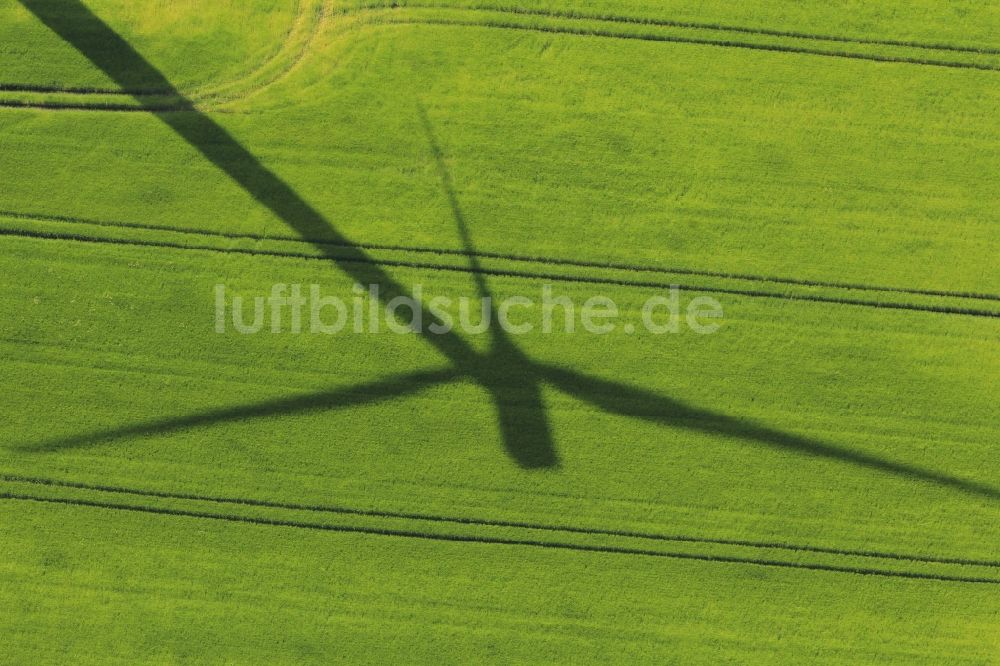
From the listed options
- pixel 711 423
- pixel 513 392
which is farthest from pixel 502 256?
pixel 711 423

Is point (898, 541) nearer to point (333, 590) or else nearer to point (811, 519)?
point (811, 519)

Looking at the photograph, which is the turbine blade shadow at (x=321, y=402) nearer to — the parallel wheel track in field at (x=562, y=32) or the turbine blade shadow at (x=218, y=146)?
the turbine blade shadow at (x=218, y=146)

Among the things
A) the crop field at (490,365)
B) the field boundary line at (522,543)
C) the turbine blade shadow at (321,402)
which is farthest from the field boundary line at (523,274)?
the field boundary line at (522,543)

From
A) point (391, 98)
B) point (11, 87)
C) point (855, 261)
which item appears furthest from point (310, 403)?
point (855, 261)

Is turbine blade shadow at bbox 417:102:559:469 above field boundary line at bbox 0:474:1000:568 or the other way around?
above

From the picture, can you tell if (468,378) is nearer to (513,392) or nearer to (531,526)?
(513,392)

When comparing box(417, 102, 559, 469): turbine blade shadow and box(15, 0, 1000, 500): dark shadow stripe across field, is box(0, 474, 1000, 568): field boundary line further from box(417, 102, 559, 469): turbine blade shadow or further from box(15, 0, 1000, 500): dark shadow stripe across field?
box(417, 102, 559, 469): turbine blade shadow

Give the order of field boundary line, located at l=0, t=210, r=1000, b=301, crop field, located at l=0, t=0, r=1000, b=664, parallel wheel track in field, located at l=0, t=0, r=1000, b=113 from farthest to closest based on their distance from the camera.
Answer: parallel wheel track in field, located at l=0, t=0, r=1000, b=113
field boundary line, located at l=0, t=210, r=1000, b=301
crop field, located at l=0, t=0, r=1000, b=664

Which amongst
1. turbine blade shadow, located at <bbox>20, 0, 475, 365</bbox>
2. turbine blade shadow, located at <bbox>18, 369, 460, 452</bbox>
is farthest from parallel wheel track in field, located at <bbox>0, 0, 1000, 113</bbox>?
turbine blade shadow, located at <bbox>18, 369, 460, 452</bbox>
